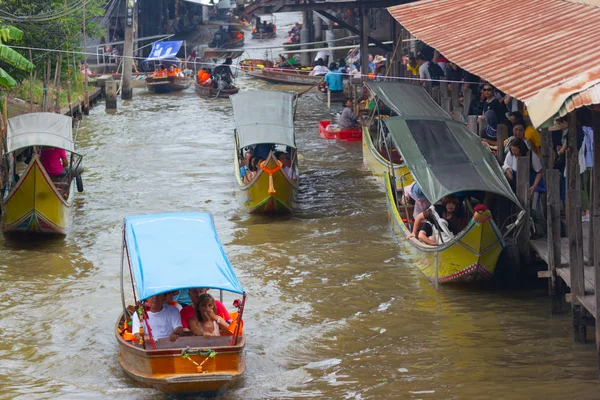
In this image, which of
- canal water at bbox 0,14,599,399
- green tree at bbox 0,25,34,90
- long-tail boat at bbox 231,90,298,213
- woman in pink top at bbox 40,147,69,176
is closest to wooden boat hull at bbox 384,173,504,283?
canal water at bbox 0,14,599,399

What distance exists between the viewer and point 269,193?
1608 centimetres

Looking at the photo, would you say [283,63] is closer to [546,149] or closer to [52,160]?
[52,160]

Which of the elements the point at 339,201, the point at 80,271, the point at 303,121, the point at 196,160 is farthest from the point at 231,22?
the point at 80,271

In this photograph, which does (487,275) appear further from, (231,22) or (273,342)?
(231,22)

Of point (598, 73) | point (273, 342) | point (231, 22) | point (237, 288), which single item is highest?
point (231, 22)

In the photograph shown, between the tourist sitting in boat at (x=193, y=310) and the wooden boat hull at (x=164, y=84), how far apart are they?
2611 cm

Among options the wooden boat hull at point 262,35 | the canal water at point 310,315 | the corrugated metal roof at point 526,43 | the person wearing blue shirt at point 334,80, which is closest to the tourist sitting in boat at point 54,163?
the canal water at point 310,315

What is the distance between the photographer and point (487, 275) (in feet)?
38.9

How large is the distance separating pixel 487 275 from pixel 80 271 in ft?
19.3

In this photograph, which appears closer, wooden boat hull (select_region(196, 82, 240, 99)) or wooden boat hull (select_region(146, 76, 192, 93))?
wooden boat hull (select_region(196, 82, 240, 99))

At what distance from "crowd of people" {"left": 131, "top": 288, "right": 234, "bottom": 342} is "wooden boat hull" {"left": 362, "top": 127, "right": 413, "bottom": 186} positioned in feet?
24.8

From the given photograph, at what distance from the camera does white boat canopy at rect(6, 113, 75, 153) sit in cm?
1535

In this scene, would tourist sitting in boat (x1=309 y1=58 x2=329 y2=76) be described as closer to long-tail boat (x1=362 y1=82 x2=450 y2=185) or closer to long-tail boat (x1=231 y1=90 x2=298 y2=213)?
long-tail boat (x1=362 y1=82 x2=450 y2=185)

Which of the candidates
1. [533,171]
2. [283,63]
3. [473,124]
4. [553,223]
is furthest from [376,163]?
[283,63]
